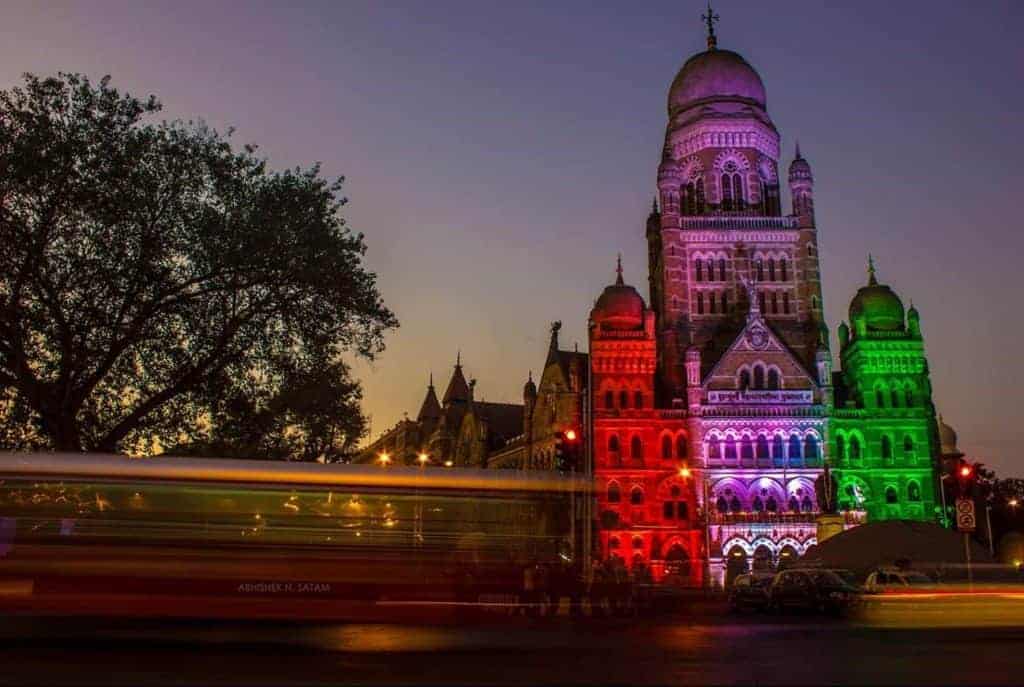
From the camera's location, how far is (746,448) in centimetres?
5909

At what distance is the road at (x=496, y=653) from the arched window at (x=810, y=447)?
127 ft

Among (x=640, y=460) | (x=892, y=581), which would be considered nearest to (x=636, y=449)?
(x=640, y=460)

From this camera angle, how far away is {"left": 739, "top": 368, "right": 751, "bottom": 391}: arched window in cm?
6025

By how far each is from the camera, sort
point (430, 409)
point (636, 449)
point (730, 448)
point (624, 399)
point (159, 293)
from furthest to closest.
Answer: point (430, 409)
point (624, 399)
point (636, 449)
point (730, 448)
point (159, 293)

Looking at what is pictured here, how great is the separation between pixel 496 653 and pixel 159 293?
14.1 m

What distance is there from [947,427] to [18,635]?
74149mm

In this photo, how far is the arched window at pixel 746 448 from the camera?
5891 centimetres

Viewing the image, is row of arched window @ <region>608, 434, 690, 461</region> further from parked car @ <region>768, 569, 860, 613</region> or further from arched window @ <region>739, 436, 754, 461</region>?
parked car @ <region>768, 569, 860, 613</region>

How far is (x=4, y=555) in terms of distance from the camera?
16.7 meters

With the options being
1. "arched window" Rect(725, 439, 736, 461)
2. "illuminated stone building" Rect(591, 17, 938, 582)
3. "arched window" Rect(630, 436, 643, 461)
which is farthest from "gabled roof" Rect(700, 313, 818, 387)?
"arched window" Rect(630, 436, 643, 461)

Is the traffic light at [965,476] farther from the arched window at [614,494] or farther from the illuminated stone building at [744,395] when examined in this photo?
the arched window at [614,494]

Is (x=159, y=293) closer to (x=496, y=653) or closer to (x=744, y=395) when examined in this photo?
(x=496, y=653)

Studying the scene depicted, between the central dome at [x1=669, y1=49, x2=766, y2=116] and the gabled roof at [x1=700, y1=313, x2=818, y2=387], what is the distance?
19102 millimetres

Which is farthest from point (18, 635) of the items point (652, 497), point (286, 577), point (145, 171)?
point (652, 497)
